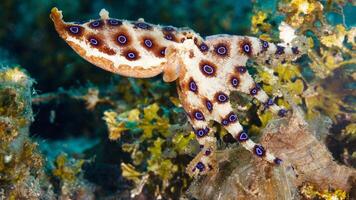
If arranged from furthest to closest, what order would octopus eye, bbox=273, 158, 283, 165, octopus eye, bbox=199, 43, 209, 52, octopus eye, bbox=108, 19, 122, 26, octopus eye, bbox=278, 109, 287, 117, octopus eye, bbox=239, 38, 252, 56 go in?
octopus eye, bbox=278, 109, 287, 117 < octopus eye, bbox=239, 38, 252, 56 < octopus eye, bbox=199, 43, 209, 52 < octopus eye, bbox=108, 19, 122, 26 < octopus eye, bbox=273, 158, 283, 165

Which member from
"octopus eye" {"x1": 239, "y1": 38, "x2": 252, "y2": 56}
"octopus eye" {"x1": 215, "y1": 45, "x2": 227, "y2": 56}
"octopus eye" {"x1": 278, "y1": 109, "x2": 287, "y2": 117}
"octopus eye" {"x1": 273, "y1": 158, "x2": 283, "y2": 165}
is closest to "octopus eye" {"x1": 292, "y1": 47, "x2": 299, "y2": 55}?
"octopus eye" {"x1": 239, "y1": 38, "x2": 252, "y2": 56}

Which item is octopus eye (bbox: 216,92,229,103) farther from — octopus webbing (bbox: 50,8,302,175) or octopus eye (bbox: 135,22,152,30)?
octopus eye (bbox: 135,22,152,30)

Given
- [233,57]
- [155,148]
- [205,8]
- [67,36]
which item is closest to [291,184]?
[233,57]

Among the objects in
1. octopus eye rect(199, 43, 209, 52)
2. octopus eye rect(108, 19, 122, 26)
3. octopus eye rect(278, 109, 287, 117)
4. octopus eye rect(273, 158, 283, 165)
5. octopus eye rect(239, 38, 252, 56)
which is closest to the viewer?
octopus eye rect(273, 158, 283, 165)

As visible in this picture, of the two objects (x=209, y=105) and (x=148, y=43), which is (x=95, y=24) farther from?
(x=209, y=105)

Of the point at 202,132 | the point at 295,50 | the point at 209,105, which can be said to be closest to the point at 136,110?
the point at 202,132

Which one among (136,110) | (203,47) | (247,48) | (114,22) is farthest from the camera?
(136,110)

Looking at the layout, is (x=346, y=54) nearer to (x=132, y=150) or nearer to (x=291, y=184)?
(x=291, y=184)
